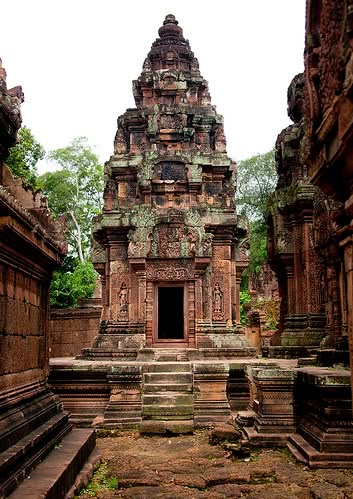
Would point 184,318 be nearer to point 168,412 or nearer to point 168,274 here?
point 168,274

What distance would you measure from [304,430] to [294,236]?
671 centimetres

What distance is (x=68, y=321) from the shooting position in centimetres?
2169

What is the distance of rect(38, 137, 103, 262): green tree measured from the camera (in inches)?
1420

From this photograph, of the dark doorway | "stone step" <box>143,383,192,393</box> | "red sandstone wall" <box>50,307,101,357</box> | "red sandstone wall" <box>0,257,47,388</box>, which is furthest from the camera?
"red sandstone wall" <box>50,307,101,357</box>

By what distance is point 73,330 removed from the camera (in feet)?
70.8

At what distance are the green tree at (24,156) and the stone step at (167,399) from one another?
1249 cm

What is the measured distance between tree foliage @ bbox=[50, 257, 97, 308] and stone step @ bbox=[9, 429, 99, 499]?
67.8ft

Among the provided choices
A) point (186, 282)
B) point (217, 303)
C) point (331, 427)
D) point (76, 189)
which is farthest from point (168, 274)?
point (76, 189)

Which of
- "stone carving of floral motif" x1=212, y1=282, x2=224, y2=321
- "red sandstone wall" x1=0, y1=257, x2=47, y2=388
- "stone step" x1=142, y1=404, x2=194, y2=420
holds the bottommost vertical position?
"stone step" x1=142, y1=404, x2=194, y2=420

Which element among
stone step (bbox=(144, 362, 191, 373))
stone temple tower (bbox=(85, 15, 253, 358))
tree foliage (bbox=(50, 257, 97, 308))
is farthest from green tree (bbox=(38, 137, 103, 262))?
stone step (bbox=(144, 362, 191, 373))

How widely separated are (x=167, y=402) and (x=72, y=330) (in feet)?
42.2

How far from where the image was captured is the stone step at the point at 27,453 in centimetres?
404

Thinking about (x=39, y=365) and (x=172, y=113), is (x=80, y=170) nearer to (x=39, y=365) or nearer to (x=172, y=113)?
(x=172, y=113)

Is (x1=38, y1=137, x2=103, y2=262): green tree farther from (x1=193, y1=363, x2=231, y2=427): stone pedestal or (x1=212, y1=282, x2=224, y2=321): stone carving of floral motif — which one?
(x1=193, y1=363, x2=231, y2=427): stone pedestal
